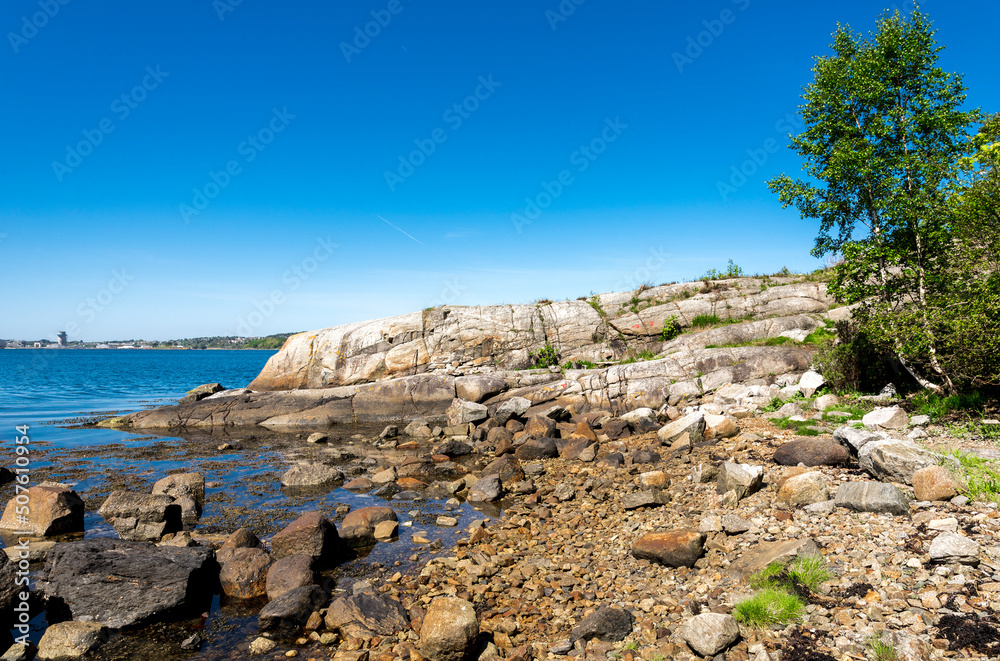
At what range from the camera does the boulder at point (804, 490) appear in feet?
30.7

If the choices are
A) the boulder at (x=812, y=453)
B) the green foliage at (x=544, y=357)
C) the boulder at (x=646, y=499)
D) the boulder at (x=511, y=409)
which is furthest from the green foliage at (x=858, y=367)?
the green foliage at (x=544, y=357)

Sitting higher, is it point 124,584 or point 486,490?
point 124,584

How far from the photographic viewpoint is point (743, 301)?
107ft

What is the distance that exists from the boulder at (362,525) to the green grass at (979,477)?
11946 mm

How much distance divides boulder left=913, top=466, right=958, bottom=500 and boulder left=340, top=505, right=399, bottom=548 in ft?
37.1

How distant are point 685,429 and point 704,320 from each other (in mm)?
17766

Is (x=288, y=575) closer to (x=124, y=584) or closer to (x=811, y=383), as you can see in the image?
(x=124, y=584)

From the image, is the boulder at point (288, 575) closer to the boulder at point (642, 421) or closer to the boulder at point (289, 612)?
the boulder at point (289, 612)

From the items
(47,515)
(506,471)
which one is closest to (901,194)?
(506,471)

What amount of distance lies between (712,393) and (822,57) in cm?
1421

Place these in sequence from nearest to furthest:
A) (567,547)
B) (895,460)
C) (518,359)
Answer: (895,460)
(567,547)
(518,359)

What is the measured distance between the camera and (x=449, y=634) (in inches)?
274

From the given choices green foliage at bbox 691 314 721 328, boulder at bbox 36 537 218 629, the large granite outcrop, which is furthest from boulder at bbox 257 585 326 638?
green foliage at bbox 691 314 721 328

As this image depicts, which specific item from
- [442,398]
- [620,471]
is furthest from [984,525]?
[442,398]
